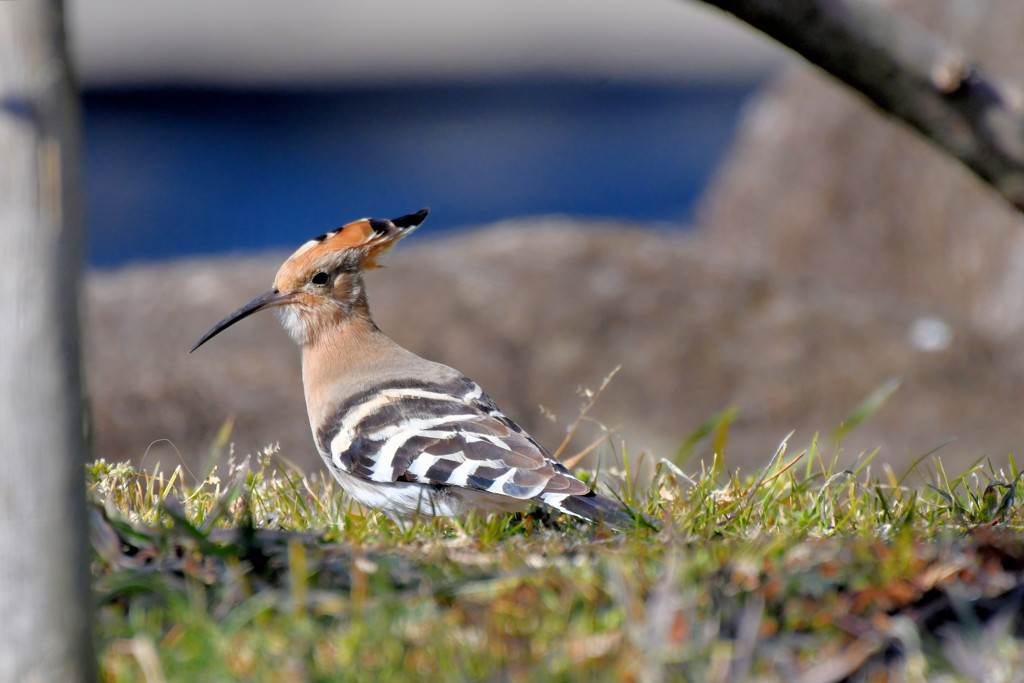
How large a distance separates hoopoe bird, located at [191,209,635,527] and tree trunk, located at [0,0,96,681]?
103cm

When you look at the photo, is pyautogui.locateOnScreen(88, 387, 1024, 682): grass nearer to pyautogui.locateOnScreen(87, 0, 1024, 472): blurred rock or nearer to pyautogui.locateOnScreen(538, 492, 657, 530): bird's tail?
pyautogui.locateOnScreen(538, 492, 657, 530): bird's tail

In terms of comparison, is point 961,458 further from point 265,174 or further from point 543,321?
point 265,174

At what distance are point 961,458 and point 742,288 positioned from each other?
141cm

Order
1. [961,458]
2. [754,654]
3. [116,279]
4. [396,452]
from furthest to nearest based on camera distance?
[116,279], [961,458], [396,452], [754,654]

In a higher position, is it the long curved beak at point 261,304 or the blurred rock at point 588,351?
the long curved beak at point 261,304

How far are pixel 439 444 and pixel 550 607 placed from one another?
41.5 inches

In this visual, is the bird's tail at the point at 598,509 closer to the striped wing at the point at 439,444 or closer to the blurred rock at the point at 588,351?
the striped wing at the point at 439,444

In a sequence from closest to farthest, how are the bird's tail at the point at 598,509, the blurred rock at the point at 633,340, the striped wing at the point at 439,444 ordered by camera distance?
the bird's tail at the point at 598,509
the striped wing at the point at 439,444
the blurred rock at the point at 633,340

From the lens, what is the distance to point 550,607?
6.55 feet

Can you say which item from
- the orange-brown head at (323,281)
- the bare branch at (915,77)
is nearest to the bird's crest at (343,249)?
the orange-brown head at (323,281)

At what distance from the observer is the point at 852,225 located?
7395mm

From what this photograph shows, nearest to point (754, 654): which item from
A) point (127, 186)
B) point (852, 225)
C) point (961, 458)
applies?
point (961, 458)

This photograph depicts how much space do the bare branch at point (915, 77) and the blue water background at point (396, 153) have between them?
13944mm

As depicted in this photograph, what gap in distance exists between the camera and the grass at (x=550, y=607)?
1841 millimetres
